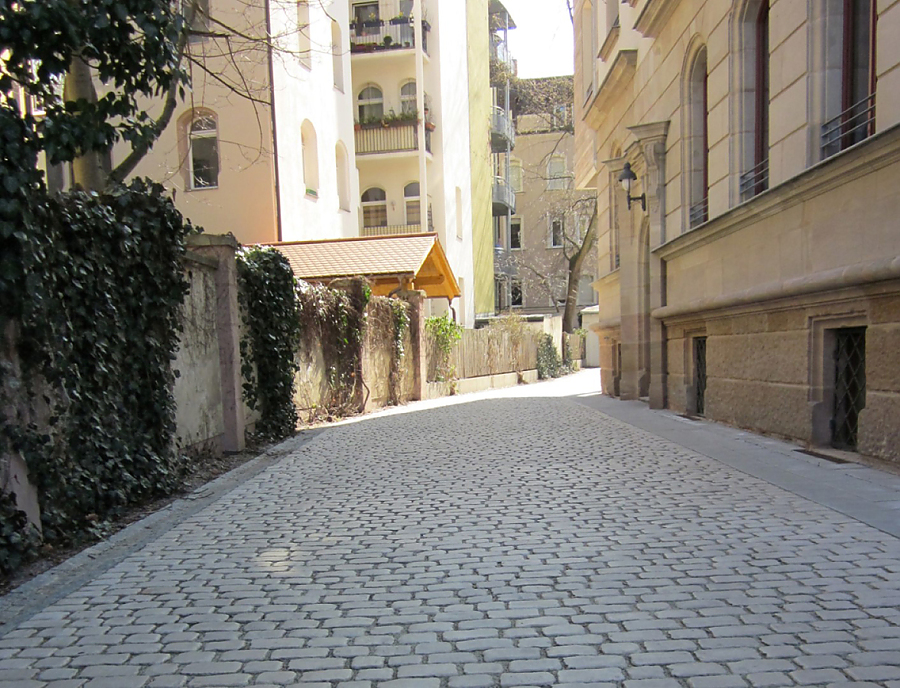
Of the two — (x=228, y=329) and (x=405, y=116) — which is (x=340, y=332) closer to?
(x=228, y=329)

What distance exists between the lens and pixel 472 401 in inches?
706

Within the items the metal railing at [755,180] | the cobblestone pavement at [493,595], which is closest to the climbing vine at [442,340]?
the metal railing at [755,180]

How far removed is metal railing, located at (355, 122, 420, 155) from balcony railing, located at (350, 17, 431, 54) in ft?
→ 9.80

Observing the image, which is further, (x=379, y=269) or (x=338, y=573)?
(x=379, y=269)

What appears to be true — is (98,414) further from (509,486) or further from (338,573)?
(509,486)

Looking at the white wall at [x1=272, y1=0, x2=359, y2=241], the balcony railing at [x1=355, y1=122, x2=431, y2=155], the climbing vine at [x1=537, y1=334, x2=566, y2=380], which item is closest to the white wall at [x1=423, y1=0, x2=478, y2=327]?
the balcony railing at [x1=355, y1=122, x2=431, y2=155]

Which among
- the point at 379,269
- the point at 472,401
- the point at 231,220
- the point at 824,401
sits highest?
the point at 231,220

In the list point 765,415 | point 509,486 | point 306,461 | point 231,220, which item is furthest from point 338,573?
point 231,220

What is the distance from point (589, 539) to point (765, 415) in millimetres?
5147

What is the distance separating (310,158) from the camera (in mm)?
20266

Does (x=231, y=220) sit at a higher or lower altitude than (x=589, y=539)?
higher

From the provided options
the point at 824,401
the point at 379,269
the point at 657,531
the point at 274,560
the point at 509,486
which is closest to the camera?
the point at 274,560

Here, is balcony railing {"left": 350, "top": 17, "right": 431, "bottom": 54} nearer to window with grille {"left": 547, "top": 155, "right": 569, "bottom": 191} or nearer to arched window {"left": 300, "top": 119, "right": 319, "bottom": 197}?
arched window {"left": 300, "top": 119, "right": 319, "bottom": 197}

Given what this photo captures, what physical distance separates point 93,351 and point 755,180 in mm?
8576
